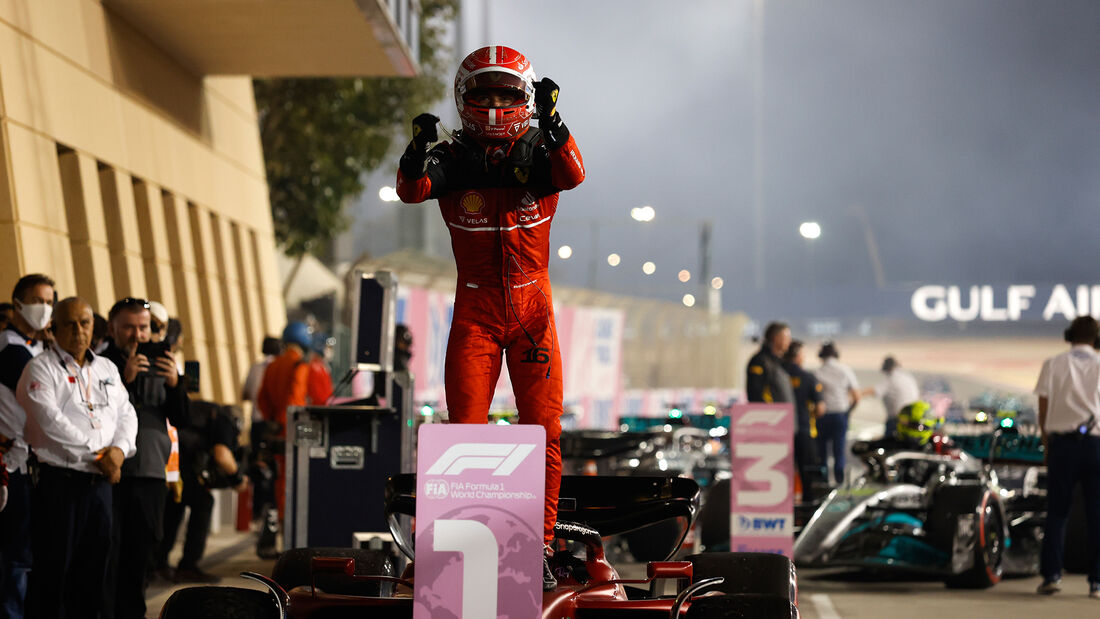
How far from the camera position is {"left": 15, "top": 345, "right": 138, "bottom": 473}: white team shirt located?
22.5ft

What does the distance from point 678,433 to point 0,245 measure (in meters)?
6.05

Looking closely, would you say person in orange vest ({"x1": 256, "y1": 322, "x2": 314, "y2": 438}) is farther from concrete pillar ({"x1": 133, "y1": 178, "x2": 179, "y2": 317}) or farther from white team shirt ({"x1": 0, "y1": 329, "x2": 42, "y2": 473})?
white team shirt ({"x1": 0, "y1": 329, "x2": 42, "y2": 473})

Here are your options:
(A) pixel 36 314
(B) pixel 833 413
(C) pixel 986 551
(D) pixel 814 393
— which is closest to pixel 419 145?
(A) pixel 36 314

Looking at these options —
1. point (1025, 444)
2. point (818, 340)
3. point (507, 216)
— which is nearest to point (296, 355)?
point (1025, 444)

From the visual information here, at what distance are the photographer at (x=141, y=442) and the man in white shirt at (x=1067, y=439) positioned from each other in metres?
5.95

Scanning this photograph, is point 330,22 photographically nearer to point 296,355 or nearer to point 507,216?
point 296,355

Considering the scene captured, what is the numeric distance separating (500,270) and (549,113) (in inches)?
25.1

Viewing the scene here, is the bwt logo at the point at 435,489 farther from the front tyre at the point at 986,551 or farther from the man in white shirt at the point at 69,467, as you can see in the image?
the front tyre at the point at 986,551

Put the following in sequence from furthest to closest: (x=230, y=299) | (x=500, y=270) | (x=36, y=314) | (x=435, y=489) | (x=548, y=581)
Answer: (x=230, y=299)
(x=36, y=314)
(x=500, y=270)
(x=548, y=581)
(x=435, y=489)

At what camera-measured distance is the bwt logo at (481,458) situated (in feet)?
14.9

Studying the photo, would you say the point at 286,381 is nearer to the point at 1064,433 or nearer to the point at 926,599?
the point at 926,599

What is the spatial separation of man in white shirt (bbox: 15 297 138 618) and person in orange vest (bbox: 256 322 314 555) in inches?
220

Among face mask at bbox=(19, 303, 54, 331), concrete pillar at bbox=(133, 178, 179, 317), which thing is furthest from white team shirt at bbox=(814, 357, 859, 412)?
face mask at bbox=(19, 303, 54, 331)

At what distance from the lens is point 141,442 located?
7645 millimetres
